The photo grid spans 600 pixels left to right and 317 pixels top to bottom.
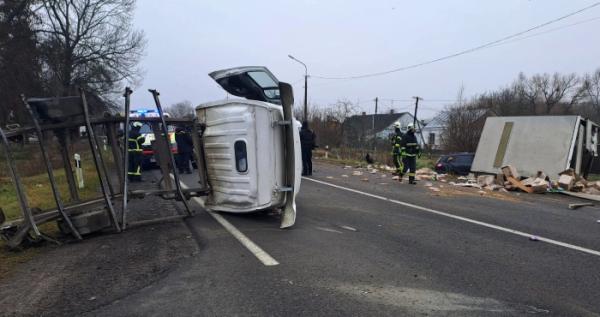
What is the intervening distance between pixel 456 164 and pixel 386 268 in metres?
15.3

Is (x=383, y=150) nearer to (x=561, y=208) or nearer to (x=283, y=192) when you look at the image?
(x=561, y=208)

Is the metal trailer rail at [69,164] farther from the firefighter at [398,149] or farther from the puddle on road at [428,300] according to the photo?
the firefighter at [398,149]

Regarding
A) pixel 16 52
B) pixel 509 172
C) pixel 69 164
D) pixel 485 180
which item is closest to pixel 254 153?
pixel 69 164

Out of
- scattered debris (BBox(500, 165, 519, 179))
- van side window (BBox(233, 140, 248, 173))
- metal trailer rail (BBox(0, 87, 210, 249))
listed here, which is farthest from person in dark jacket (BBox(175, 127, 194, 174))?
scattered debris (BBox(500, 165, 519, 179))

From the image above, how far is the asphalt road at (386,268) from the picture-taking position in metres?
3.55

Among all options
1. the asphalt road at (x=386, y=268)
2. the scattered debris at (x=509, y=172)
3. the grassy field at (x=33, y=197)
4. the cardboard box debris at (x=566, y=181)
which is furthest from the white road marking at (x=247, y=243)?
the cardboard box debris at (x=566, y=181)

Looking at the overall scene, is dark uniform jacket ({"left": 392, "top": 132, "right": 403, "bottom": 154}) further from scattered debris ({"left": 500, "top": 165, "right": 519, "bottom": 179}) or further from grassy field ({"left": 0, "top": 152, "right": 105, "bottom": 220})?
grassy field ({"left": 0, "top": 152, "right": 105, "bottom": 220})

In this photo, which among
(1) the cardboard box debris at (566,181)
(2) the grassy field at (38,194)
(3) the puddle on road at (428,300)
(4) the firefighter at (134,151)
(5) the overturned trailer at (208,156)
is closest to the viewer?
(3) the puddle on road at (428,300)

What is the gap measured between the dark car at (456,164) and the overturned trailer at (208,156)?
1317 centimetres

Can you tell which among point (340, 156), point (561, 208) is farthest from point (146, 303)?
point (340, 156)

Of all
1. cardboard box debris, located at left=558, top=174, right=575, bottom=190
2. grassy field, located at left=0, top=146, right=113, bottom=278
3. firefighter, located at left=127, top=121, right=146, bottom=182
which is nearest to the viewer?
grassy field, located at left=0, top=146, right=113, bottom=278

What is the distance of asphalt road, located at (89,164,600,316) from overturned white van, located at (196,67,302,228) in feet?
1.22

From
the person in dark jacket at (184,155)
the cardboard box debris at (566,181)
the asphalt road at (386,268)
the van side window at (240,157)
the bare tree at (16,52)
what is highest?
the bare tree at (16,52)

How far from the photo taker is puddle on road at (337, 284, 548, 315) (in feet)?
11.5
